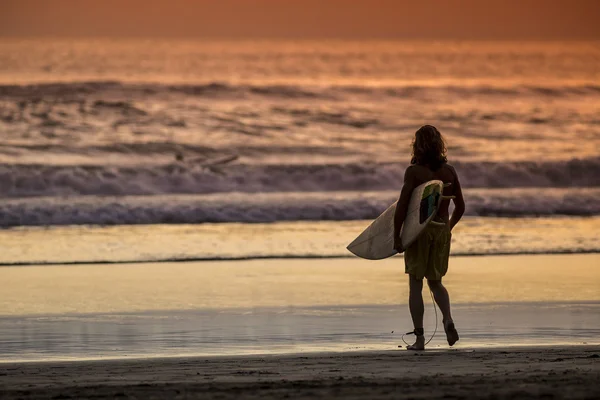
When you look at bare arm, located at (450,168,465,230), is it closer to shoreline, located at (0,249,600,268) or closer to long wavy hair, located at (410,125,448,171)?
long wavy hair, located at (410,125,448,171)

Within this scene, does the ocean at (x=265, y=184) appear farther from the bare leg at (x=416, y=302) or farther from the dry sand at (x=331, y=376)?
the dry sand at (x=331, y=376)

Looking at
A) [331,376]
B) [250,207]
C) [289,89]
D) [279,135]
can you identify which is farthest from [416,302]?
[289,89]

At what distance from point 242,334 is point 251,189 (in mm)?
21257

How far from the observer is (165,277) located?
1391cm

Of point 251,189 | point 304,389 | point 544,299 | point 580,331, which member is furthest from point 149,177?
point 304,389

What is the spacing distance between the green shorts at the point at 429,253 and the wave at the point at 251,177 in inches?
834

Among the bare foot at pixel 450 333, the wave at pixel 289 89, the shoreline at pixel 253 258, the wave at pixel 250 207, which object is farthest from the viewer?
the wave at pixel 289 89

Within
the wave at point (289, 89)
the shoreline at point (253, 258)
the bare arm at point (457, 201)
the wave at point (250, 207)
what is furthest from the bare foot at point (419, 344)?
the wave at point (289, 89)

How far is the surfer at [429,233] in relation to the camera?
8.59 metres

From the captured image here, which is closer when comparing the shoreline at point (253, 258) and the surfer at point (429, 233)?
the surfer at point (429, 233)

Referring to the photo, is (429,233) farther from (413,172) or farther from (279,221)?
(279,221)

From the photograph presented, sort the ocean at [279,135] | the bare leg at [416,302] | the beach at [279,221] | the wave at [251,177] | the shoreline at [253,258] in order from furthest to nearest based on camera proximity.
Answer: the wave at [251,177]
the ocean at [279,135]
the shoreline at [253,258]
the bare leg at [416,302]
the beach at [279,221]

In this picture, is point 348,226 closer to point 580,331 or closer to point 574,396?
point 580,331

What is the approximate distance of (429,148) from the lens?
339 inches
